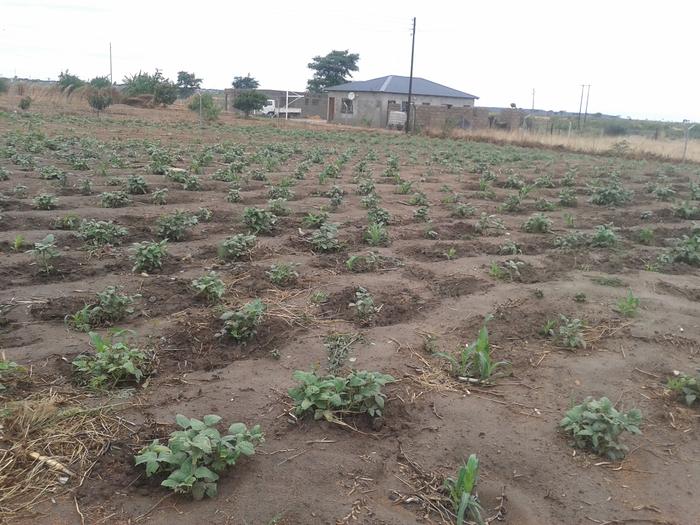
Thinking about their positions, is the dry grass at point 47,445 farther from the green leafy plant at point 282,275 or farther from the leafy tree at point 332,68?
the leafy tree at point 332,68

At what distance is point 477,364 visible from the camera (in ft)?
12.5

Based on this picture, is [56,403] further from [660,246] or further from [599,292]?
[660,246]

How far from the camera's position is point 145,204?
8.31m

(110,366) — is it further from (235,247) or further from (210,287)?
(235,247)

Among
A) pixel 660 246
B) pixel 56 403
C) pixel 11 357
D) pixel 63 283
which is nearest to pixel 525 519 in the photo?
pixel 56 403

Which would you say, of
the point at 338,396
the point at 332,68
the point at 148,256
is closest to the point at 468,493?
the point at 338,396

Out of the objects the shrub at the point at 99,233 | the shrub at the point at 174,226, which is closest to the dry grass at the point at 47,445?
the shrub at the point at 99,233

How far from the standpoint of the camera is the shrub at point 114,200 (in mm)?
7941

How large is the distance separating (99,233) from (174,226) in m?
0.78

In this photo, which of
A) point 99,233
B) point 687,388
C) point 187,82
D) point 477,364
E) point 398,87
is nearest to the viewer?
point 687,388

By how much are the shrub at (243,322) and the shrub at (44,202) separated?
4701 mm

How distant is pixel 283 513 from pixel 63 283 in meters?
3.53

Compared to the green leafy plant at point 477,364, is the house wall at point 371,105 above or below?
above

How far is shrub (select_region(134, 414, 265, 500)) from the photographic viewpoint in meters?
2.53
